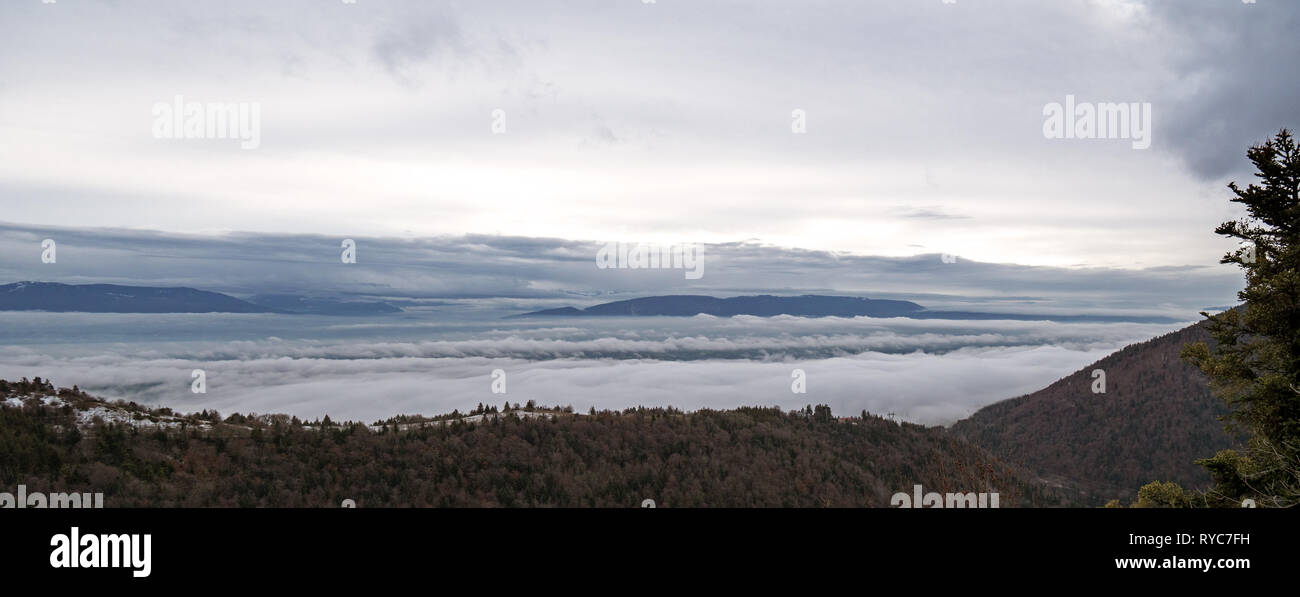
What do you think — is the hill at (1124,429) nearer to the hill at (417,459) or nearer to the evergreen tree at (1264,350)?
the hill at (417,459)

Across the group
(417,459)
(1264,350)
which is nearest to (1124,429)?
(1264,350)

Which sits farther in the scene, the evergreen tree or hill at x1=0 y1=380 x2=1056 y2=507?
hill at x1=0 y1=380 x2=1056 y2=507

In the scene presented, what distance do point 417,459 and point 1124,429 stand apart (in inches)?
7149

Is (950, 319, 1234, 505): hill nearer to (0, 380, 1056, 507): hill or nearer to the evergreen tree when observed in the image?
(0, 380, 1056, 507): hill

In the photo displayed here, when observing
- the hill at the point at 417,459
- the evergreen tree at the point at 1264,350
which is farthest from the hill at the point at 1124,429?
the evergreen tree at the point at 1264,350

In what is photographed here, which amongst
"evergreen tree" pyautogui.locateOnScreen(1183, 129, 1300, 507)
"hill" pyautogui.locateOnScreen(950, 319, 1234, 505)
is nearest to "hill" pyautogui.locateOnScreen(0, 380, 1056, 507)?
"evergreen tree" pyautogui.locateOnScreen(1183, 129, 1300, 507)

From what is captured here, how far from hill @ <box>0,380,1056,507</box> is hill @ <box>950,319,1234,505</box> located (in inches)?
4468

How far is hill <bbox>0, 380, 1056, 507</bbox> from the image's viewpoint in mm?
24719

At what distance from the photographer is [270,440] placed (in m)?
30.6

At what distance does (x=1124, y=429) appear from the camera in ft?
522

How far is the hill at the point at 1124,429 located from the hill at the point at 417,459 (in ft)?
372
